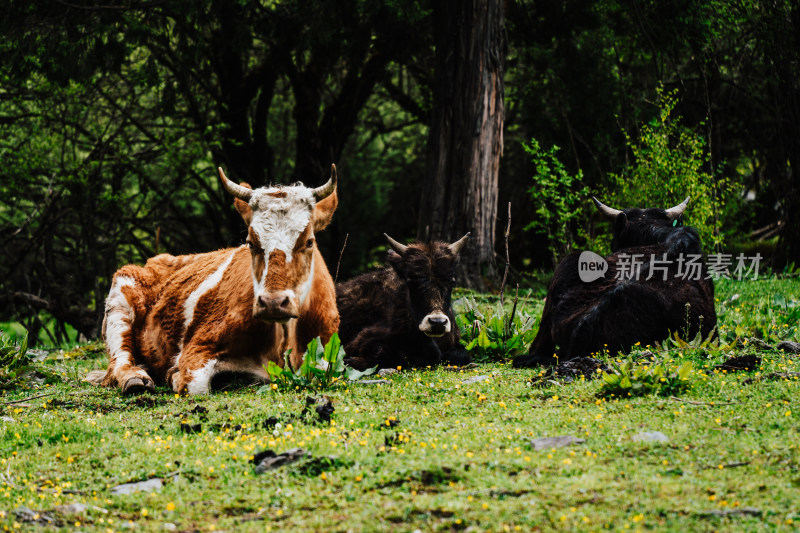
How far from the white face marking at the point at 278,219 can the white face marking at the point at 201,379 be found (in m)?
0.81

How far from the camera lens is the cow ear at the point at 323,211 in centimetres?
776

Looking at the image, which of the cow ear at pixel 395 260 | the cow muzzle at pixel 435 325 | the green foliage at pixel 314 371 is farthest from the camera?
the cow ear at pixel 395 260

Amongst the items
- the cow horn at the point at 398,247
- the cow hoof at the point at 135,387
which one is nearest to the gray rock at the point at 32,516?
the cow hoof at the point at 135,387

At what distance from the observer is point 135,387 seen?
759 cm

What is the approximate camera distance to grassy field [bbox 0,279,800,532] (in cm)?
386

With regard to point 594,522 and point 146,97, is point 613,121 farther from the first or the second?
point 594,522

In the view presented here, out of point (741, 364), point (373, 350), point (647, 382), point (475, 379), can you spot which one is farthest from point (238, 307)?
point (741, 364)

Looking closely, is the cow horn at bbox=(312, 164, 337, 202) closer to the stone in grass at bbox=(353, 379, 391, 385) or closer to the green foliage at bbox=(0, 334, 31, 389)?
the stone in grass at bbox=(353, 379, 391, 385)

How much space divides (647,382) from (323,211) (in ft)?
11.2

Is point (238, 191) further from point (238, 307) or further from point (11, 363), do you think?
point (11, 363)

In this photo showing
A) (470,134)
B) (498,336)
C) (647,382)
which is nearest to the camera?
(647,382)

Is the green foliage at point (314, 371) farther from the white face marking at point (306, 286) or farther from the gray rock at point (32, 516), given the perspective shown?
the gray rock at point (32, 516)

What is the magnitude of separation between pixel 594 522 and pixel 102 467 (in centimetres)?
295

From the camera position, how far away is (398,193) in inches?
995
